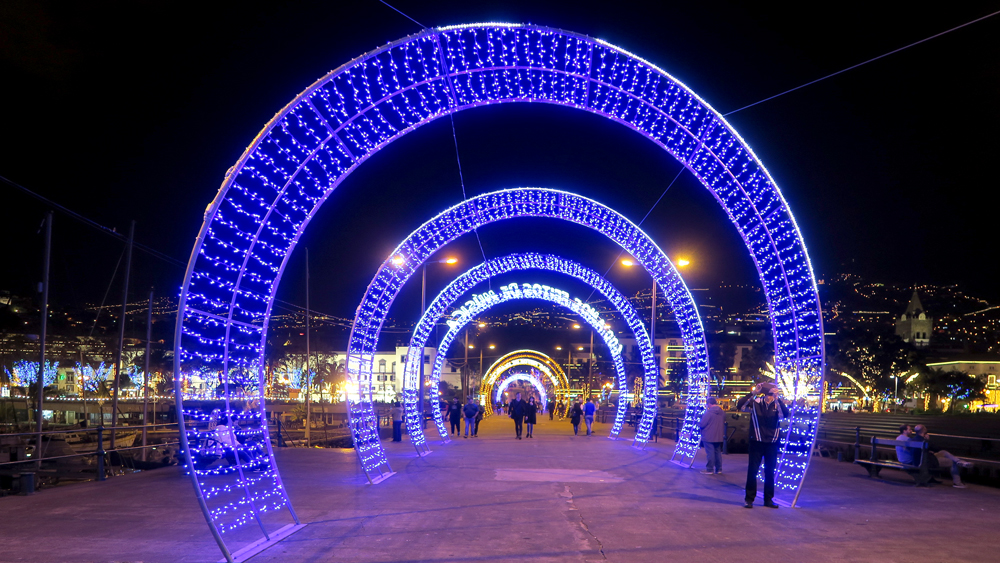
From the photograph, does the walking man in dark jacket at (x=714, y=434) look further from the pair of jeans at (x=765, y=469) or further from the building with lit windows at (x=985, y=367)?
the building with lit windows at (x=985, y=367)

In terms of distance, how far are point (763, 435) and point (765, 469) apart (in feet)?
1.59

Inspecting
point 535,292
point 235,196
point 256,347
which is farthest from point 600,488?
point 535,292

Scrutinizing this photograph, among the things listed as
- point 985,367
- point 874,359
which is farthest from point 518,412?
point 985,367

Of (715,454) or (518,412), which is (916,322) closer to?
(518,412)

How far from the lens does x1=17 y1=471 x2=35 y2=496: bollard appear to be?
11.9m

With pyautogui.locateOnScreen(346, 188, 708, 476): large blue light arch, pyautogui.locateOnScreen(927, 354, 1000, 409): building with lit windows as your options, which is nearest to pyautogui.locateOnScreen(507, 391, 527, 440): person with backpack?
pyautogui.locateOnScreen(346, 188, 708, 476): large blue light arch

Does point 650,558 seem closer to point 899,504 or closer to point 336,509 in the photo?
point 336,509

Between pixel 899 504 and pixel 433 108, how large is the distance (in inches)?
330

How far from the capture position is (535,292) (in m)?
27.5

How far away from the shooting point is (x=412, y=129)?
390 inches

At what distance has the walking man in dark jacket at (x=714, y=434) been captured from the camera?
15.6 metres

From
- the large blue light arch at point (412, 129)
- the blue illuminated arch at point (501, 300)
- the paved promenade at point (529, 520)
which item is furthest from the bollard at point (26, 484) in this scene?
the blue illuminated arch at point (501, 300)

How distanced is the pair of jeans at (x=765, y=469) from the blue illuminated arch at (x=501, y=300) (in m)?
8.32

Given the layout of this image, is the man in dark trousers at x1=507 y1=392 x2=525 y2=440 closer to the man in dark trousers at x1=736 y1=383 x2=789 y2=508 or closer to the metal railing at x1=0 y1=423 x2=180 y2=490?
the metal railing at x1=0 y1=423 x2=180 y2=490
